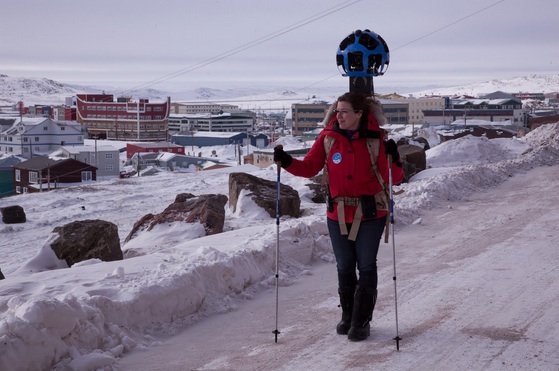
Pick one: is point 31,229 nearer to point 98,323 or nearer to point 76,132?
point 98,323

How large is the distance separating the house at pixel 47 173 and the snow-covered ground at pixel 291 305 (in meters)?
39.4

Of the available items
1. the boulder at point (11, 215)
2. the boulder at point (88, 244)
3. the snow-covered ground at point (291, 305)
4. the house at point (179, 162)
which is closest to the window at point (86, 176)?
the house at point (179, 162)

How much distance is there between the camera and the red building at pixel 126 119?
447 ft

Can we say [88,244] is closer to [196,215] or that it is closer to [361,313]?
[196,215]

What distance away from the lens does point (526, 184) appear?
17703mm

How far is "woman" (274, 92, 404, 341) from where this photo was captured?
6.05m

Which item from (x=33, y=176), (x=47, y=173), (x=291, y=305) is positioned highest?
(x=47, y=173)

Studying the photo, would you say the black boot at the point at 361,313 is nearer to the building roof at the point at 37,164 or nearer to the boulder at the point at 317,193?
the boulder at the point at 317,193

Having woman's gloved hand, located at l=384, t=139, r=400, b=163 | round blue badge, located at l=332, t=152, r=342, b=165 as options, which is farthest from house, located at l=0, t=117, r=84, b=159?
woman's gloved hand, located at l=384, t=139, r=400, b=163

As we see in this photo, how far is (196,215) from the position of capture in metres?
14.0

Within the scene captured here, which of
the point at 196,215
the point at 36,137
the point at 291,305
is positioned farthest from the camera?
the point at 36,137

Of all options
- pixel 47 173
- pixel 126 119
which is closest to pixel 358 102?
pixel 47 173

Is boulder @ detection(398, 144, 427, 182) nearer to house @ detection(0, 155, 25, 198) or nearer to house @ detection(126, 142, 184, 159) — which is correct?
house @ detection(0, 155, 25, 198)

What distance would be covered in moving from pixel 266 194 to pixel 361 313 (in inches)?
375
